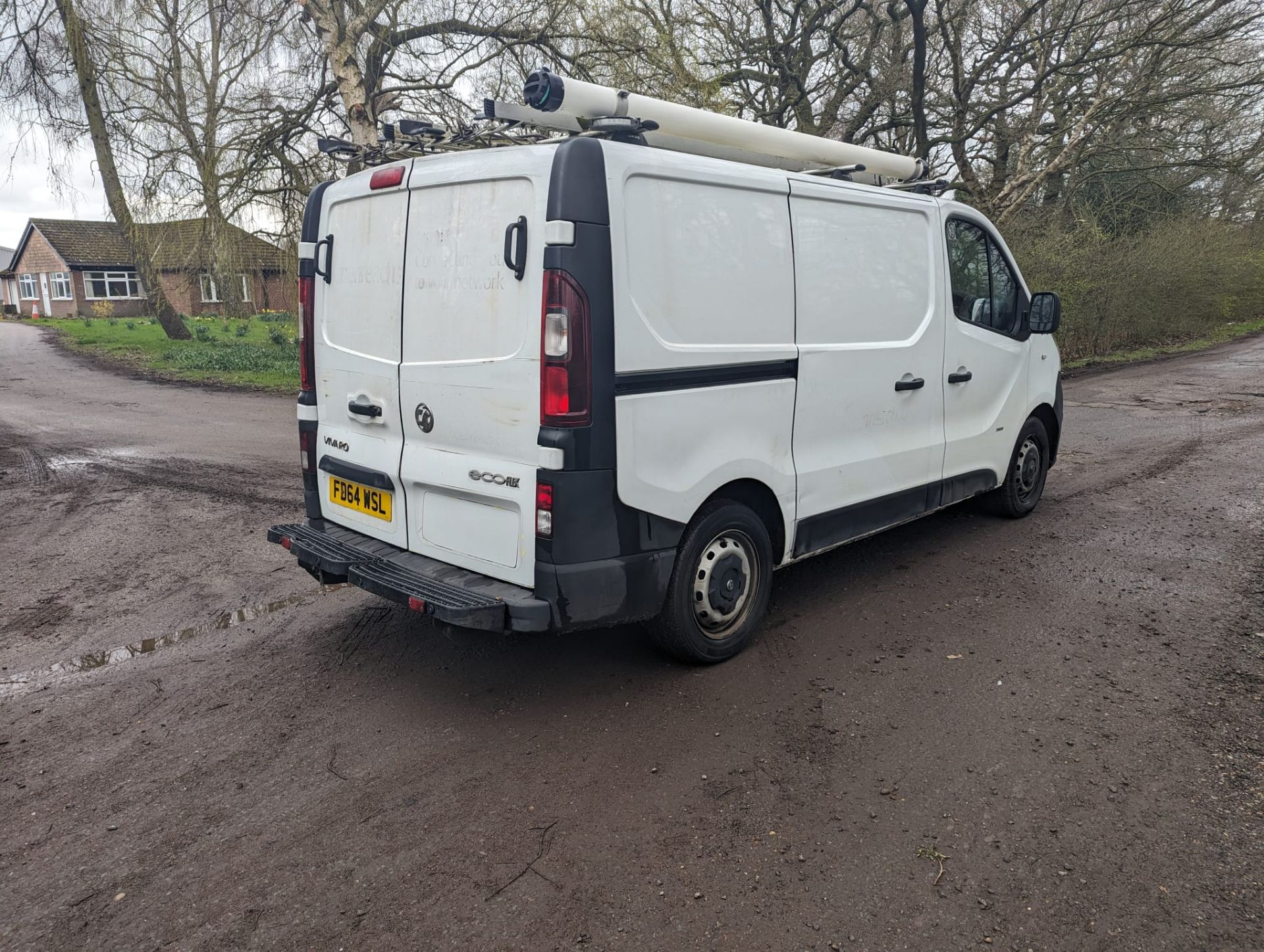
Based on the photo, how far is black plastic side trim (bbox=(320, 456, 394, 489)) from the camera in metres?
4.07

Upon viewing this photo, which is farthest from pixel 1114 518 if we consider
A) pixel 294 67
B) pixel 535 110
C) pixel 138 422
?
pixel 294 67

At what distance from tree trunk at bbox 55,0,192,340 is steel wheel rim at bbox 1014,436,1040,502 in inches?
548

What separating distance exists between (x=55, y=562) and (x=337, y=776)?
12.3 ft

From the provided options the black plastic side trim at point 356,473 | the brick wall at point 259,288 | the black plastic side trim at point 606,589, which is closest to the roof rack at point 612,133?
the black plastic side trim at point 356,473

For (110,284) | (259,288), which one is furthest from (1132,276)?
(110,284)

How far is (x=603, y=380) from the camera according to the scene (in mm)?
3354

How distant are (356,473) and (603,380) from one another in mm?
1549

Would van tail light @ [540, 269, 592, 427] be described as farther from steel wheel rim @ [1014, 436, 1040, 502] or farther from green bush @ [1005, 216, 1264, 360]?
green bush @ [1005, 216, 1264, 360]

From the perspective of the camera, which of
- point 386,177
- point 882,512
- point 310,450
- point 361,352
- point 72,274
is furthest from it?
point 72,274

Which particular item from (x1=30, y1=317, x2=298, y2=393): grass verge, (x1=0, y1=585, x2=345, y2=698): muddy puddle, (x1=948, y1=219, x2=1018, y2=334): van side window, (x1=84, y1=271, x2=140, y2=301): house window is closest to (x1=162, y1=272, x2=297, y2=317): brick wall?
(x1=30, y1=317, x2=298, y2=393): grass verge

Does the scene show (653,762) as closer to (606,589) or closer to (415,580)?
(606,589)

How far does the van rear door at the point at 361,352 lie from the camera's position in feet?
13.0

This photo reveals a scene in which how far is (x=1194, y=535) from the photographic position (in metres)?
5.90

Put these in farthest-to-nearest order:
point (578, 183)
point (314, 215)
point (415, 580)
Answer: point (314, 215)
point (415, 580)
point (578, 183)
